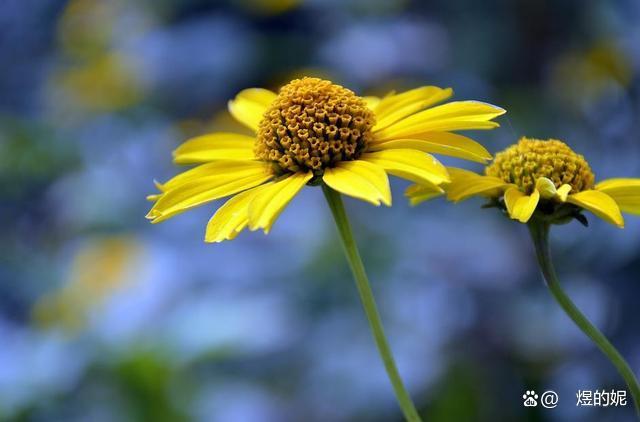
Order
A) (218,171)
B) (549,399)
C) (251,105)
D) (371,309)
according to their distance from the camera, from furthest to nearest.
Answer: (549,399), (251,105), (218,171), (371,309)

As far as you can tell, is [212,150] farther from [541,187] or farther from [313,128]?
[541,187]

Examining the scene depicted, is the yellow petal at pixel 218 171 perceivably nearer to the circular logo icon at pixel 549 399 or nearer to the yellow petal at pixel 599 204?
the yellow petal at pixel 599 204

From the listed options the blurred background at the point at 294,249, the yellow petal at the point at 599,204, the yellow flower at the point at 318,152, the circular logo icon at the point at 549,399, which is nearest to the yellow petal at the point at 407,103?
the yellow flower at the point at 318,152

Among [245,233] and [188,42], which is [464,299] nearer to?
[245,233]

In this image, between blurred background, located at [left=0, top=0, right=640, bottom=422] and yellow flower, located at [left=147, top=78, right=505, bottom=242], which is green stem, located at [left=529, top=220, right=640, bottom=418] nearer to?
yellow flower, located at [left=147, top=78, right=505, bottom=242]

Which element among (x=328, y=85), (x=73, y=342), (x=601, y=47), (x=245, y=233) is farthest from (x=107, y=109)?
(x=328, y=85)

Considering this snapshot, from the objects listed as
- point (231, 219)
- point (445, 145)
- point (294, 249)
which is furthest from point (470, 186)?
point (294, 249)
